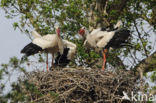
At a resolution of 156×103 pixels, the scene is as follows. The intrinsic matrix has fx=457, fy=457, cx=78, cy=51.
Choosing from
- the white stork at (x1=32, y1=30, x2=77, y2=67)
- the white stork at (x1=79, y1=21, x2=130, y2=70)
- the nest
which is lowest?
the nest

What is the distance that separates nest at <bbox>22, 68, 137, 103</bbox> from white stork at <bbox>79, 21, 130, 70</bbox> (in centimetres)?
180

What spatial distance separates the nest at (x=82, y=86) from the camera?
10.5 m

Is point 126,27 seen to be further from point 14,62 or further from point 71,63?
point 14,62

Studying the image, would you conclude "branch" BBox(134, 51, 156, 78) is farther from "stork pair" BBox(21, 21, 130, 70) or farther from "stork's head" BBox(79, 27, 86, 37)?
"stork's head" BBox(79, 27, 86, 37)

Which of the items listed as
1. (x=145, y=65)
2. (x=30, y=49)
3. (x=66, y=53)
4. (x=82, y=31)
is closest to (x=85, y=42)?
(x=82, y=31)

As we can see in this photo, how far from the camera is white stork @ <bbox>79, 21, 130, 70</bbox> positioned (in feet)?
41.7

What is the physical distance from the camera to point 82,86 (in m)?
10.6

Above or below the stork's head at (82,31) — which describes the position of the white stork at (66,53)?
below

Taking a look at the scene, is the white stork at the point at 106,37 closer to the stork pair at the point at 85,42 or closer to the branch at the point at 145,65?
the stork pair at the point at 85,42

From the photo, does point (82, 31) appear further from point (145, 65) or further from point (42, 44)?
point (145, 65)

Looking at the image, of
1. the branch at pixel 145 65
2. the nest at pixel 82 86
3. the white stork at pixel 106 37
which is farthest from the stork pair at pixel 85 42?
the nest at pixel 82 86

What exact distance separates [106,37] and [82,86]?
2598 mm

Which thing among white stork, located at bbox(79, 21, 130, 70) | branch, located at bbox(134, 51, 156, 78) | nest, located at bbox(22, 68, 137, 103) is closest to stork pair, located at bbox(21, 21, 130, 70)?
white stork, located at bbox(79, 21, 130, 70)

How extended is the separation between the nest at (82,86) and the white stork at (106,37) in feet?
5.89
